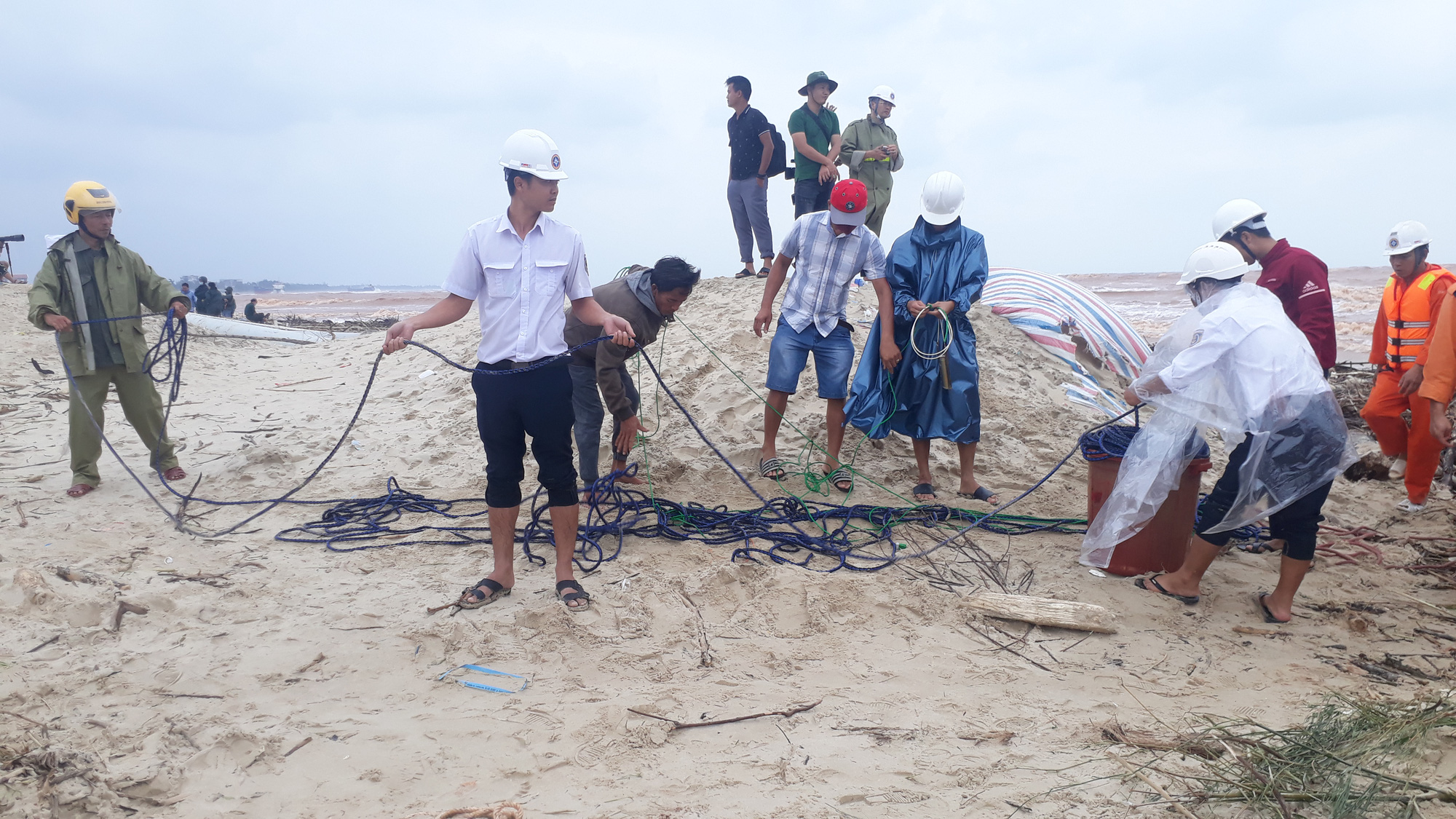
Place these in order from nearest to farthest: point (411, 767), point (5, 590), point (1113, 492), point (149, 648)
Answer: point (411, 767) < point (149, 648) < point (5, 590) < point (1113, 492)

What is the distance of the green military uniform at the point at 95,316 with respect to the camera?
4.64 metres

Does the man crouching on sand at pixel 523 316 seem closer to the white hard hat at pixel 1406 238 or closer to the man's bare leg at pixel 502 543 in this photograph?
the man's bare leg at pixel 502 543

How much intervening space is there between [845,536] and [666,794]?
7.06 feet

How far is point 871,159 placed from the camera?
264 inches

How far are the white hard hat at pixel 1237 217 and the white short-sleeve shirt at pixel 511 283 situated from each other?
3.26m

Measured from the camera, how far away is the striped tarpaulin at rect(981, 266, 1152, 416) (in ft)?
23.9

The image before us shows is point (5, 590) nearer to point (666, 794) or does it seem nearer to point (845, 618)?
point (666, 794)

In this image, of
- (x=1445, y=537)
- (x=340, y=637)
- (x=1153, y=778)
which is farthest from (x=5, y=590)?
(x=1445, y=537)

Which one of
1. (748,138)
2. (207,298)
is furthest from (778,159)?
(207,298)

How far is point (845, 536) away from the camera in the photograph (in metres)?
4.09

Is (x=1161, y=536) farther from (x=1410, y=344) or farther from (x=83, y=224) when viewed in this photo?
(x=83, y=224)

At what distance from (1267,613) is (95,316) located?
Answer: 6.07 meters

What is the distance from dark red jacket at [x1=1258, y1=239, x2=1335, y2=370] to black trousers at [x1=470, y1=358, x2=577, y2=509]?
12.0ft

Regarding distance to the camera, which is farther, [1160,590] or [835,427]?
[835,427]
